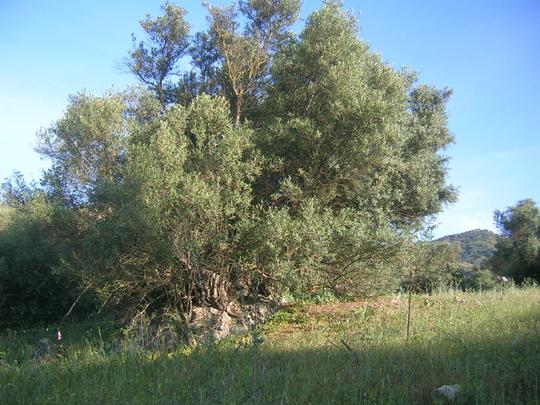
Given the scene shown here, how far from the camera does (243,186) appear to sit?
373 inches

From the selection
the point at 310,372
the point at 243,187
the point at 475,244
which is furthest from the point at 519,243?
the point at 310,372

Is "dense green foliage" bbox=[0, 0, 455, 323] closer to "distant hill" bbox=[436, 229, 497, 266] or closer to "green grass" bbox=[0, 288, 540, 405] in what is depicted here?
"green grass" bbox=[0, 288, 540, 405]

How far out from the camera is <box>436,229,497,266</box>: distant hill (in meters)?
40.4

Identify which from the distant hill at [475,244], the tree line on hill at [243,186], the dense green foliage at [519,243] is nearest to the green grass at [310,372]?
the tree line on hill at [243,186]

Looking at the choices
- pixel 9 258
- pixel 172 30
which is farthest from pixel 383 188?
pixel 9 258

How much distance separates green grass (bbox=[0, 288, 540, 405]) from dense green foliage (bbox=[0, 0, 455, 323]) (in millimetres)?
2667

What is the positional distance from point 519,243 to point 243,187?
26731mm

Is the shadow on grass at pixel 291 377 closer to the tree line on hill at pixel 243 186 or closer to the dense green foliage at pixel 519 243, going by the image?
the tree line on hill at pixel 243 186

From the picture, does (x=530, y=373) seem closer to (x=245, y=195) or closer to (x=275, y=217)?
(x=275, y=217)

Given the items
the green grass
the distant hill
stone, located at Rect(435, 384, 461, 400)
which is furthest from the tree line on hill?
the distant hill

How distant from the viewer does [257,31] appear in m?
12.9

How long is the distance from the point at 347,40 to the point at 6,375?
938 cm

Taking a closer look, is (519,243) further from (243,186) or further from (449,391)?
(449,391)

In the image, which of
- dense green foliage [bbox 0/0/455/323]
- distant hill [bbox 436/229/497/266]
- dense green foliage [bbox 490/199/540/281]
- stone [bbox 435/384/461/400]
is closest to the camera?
stone [bbox 435/384/461/400]
